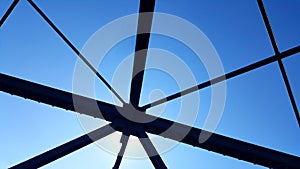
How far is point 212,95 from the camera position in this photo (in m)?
5.17

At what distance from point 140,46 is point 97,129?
1547mm

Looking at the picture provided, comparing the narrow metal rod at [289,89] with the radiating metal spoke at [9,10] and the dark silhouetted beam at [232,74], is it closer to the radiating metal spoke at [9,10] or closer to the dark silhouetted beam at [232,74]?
the dark silhouetted beam at [232,74]

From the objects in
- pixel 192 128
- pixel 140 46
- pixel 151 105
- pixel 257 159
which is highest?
pixel 140 46

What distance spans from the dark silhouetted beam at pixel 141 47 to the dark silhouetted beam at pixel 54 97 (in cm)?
45

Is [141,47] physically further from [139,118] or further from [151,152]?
[151,152]

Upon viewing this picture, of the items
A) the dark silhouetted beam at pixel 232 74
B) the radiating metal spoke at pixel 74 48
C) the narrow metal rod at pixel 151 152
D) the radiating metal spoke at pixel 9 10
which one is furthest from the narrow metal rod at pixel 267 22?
the radiating metal spoke at pixel 9 10

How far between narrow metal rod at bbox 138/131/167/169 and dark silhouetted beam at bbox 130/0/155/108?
0.58 metres

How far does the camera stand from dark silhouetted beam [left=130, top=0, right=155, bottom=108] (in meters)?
3.95

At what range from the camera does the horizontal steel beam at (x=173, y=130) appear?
459 cm

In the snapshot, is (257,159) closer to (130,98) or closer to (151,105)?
(151,105)

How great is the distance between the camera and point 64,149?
4.29 m

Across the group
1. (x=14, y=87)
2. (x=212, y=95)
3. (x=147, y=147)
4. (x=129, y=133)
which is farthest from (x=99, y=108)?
(x=212, y=95)

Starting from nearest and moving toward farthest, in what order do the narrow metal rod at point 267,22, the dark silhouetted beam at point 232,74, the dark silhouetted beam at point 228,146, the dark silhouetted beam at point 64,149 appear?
the narrow metal rod at point 267,22
the dark silhouetted beam at point 64,149
the dark silhouetted beam at point 232,74
the dark silhouetted beam at point 228,146

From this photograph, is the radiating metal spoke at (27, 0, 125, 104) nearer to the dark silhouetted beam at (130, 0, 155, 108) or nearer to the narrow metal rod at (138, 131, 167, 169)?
the dark silhouetted beam at (130, 0, 155, 108)
